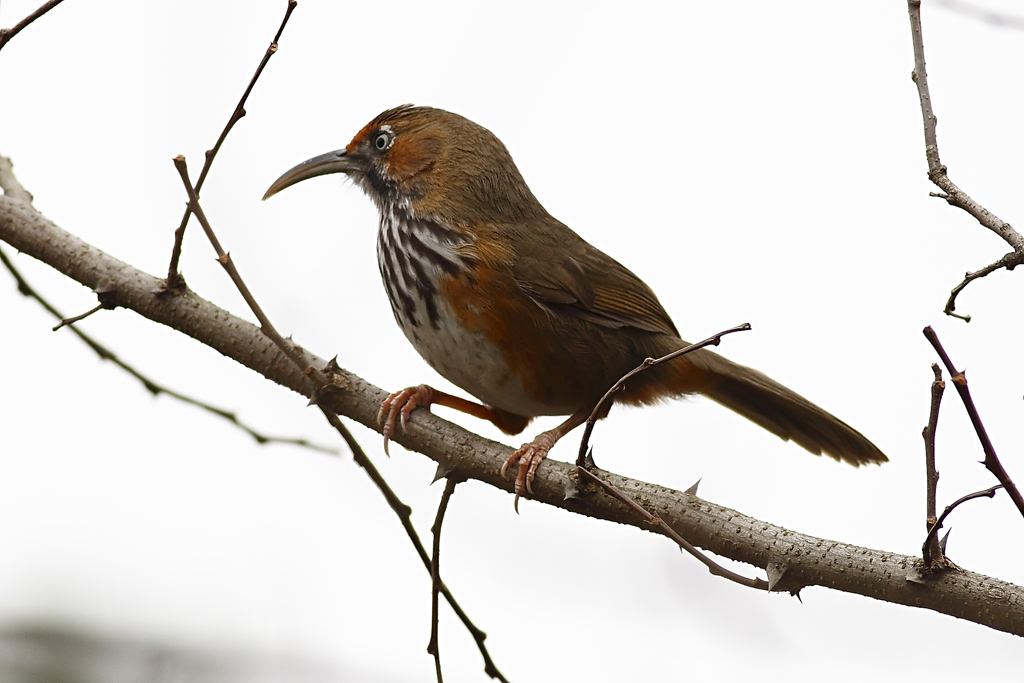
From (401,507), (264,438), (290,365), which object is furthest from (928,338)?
(264,438)

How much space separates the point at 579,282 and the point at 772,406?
107cm

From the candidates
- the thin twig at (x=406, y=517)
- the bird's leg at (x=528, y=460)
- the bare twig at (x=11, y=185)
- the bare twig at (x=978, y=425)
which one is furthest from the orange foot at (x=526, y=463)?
the bare twig at (x=11, y=185)

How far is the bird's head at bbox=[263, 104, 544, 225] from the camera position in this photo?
160 inches

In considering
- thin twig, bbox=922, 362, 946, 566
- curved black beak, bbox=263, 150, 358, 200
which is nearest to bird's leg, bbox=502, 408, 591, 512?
thin twig, bbox=922, 362, 946, 566

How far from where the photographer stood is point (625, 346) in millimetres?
3975

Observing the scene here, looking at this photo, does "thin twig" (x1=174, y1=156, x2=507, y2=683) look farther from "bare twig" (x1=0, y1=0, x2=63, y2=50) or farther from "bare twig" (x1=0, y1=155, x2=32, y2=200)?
"bare twig" (x1=0, y1=155, x2=32, y2=200)

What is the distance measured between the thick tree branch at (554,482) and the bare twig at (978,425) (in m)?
0.50

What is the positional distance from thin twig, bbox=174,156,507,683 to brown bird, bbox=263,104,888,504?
0.22 m

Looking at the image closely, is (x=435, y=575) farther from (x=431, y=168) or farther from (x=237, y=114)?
(x=431, y=168)

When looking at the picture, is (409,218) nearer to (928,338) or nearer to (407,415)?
(407,415)

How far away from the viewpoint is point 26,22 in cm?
263

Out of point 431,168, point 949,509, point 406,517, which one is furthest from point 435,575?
point 431,168

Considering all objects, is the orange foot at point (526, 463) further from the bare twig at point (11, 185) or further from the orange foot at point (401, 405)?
the bare twig at point (11, 185)

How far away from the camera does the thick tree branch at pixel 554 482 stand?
2.32m
